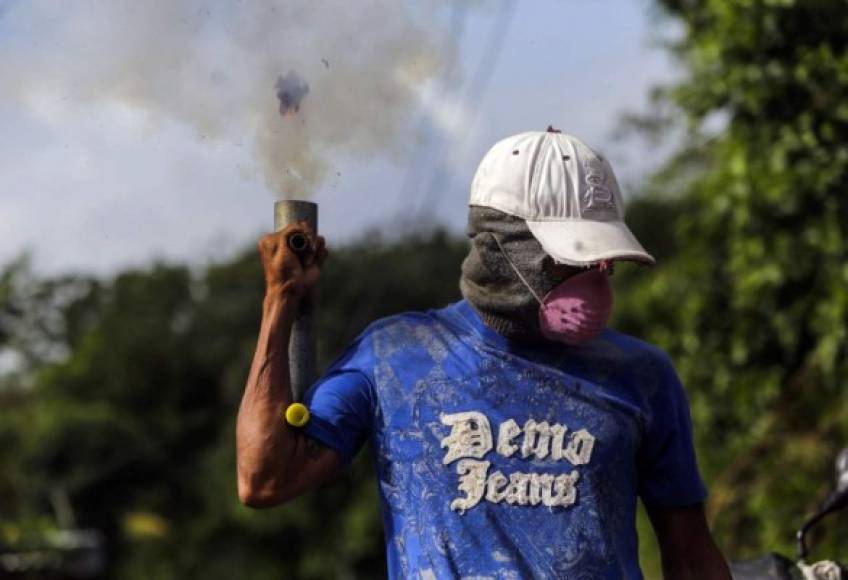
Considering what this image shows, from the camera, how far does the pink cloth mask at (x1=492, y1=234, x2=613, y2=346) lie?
11.2 feet

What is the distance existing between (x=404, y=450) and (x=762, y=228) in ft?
16.7

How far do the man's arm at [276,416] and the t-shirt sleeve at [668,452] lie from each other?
0.68m

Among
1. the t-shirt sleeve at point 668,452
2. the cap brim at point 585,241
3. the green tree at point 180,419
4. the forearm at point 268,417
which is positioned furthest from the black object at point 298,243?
the green tree at point 180,419

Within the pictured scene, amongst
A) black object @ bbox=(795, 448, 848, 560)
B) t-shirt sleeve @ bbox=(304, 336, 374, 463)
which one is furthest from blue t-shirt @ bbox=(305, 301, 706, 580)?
black object @ bbox=(795, 448, 848, 560)

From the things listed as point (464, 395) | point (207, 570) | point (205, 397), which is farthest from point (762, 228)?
point (205, 397)

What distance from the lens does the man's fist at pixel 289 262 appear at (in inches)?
133

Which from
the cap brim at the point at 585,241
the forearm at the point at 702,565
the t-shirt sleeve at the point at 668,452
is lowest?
the forearm at the point at 702,565

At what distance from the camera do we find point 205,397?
4600 cm

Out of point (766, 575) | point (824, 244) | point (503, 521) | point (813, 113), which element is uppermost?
point (813, 113)

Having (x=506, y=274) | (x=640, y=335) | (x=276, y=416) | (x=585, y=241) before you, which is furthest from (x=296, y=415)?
(x=640, y=335)

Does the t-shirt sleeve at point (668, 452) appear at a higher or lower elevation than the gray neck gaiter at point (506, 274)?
lower

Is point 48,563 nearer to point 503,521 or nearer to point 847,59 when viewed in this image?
point 847,59

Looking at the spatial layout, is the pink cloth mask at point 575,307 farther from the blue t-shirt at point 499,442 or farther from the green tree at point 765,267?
the green tree at point 765,267

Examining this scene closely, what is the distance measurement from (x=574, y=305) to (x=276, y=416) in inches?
25.5
